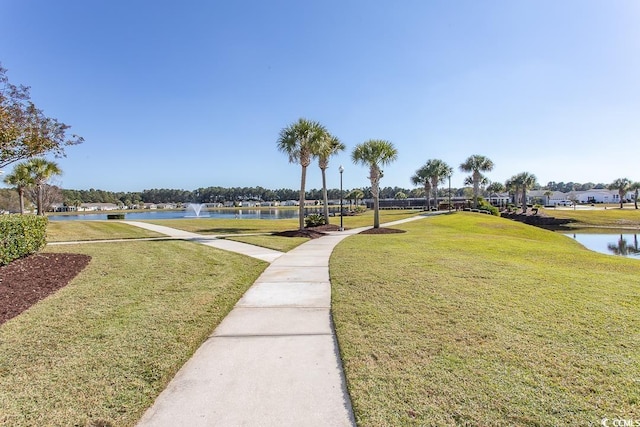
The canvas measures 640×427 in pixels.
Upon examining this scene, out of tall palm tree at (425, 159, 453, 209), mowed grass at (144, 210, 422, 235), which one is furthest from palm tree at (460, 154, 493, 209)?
mowed grass at (144, 210, 422, 235)

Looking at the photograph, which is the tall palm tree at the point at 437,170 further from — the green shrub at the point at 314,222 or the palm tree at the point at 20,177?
the palm tree at the point at 20,177

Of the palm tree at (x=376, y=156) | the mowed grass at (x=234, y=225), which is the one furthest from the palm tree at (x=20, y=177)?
the palm tree at (x=376, y=156)

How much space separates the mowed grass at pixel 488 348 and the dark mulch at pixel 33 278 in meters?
5.59

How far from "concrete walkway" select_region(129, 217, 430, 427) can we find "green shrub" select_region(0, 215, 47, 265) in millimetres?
7062

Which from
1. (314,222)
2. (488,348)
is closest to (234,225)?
(314,222)

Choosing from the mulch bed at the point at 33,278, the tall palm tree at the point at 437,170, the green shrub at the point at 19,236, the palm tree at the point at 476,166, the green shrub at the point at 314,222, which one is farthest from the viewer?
the tall palm tree at the point at 437,170

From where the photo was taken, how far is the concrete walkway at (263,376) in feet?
9.48

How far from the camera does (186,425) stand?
2793 mm

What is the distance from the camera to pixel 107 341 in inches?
173

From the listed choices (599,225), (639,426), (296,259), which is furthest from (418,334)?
(599,225)

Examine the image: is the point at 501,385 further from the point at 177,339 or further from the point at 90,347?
the point at 90,347

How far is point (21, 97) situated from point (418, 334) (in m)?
11.0

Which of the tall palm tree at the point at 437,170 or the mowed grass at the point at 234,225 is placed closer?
the mowed grass at the point at 234,225

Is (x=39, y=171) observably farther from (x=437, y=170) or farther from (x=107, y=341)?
(x=437, y=170)
